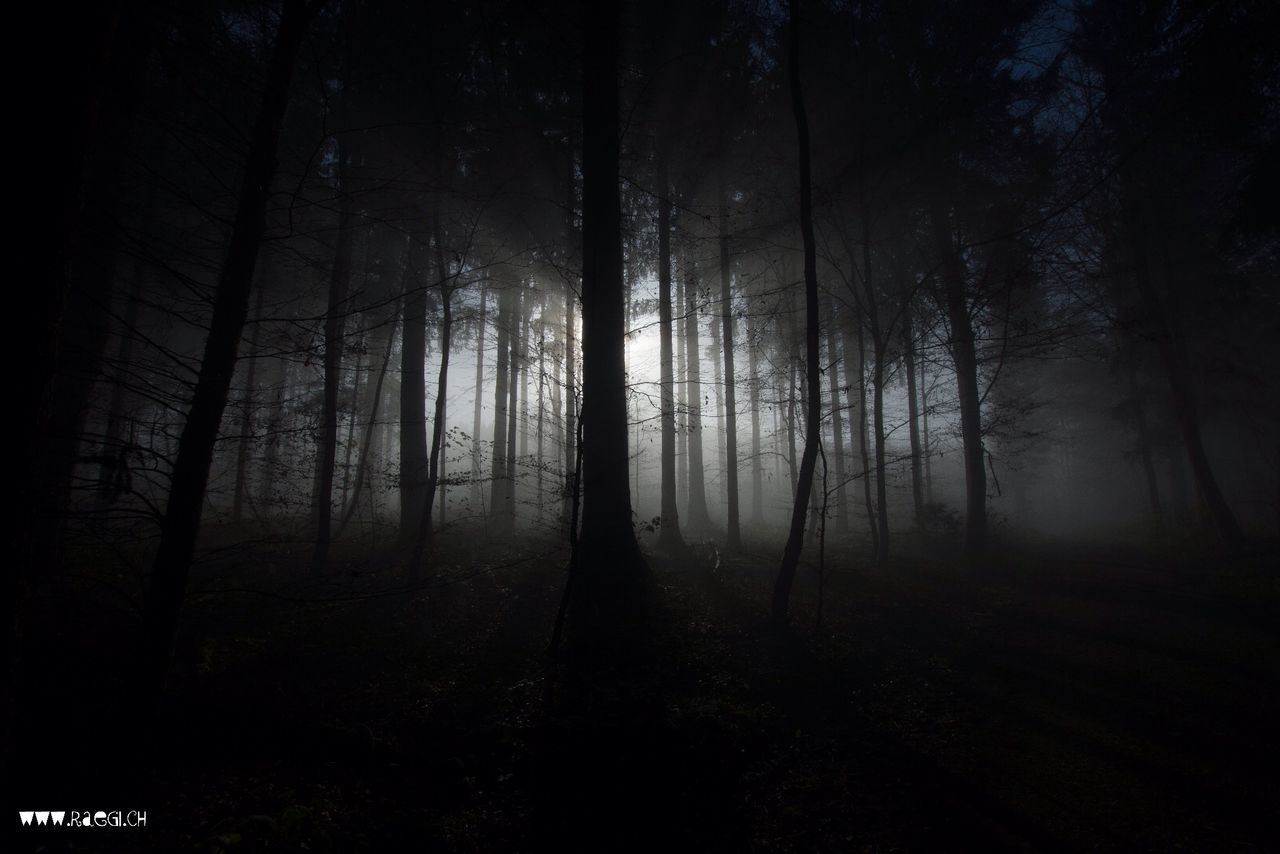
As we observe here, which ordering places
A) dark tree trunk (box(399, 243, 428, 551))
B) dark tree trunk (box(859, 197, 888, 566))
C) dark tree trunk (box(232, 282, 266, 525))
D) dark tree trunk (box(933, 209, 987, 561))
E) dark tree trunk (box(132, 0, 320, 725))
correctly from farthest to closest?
1. dark tree trunk (box(933, 209, 987, 561))
2. dark tree trunk (box(399, 243, 428, 551))
3. dark tree trunk (box(859, 197, 888, 566))
4. dark tree trunk (box(232, 282, 266, 525))
5. dark tree trunk (box(132, 0, 320, 725))

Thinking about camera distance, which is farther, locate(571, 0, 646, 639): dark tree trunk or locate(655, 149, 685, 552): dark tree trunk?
locate(655, 149, 685, 552): dark tree trunk

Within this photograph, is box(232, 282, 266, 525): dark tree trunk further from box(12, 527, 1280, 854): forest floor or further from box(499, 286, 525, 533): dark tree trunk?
box(499, 286, 525, 533): dark tree trunk

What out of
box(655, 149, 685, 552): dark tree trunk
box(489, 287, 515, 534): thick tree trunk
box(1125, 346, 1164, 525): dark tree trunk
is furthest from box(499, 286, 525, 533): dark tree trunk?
box(1125, 346, 1164, 525): dark tree trunk

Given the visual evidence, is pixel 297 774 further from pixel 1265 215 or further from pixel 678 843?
pixel 1265 215

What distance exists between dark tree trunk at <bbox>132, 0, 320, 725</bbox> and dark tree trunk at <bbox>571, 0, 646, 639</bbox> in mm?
3750

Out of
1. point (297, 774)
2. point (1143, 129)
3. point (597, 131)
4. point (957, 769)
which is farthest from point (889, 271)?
point (297, 774)

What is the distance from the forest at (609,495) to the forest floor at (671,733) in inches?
1.6

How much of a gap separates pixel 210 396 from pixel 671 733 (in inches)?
181

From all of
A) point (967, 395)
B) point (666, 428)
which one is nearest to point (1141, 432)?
point (967, 395)

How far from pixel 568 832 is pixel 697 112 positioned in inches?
572

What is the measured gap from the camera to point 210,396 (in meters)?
3.59

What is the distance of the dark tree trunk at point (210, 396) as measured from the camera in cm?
345

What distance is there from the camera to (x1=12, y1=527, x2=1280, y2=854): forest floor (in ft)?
10.5

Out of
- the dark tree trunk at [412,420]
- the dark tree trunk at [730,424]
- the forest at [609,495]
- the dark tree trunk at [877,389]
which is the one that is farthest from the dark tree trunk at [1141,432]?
the dark tree trunk at [412,420]
